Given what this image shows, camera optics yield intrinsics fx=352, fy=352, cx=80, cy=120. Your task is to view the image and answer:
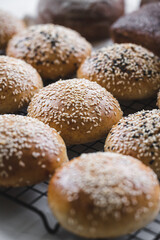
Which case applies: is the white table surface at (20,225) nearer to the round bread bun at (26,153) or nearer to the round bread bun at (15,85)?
the round bread bun at (26,153)

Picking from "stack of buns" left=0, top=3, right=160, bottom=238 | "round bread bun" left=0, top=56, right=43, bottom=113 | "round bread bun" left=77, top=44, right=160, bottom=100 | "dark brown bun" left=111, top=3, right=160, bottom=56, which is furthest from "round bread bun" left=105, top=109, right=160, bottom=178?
"dark brown bun" left=111, top=3, right=160, bottom=56

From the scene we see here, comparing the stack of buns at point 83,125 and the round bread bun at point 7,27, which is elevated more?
the round bread bun at point 7,27

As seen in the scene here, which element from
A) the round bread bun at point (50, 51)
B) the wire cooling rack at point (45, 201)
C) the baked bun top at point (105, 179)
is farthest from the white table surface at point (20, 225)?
the round bread bun at point (50, 51)

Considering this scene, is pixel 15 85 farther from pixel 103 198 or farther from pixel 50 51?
pixel 103 198

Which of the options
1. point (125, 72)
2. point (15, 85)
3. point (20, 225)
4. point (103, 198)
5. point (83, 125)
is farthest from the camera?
point (125, 72)

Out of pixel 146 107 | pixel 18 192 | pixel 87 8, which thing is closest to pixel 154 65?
pixel 146 107

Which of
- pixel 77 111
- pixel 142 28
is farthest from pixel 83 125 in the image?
pixel 142 28
